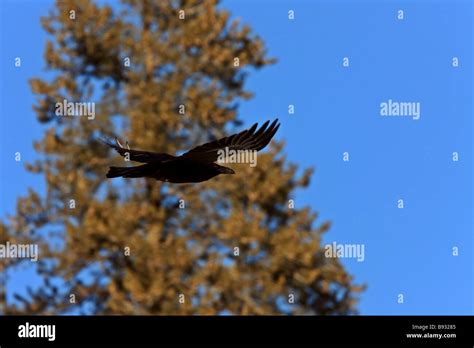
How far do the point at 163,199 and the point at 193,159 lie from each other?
10144 millimetres

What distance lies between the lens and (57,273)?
1895 cm

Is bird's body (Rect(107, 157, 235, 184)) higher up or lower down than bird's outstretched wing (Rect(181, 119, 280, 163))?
lower down

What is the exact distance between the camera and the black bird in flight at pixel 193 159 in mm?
8016

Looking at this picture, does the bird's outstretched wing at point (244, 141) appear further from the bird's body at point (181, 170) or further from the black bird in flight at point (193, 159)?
the bird's body at point (181, 170)

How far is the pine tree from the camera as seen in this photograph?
18062 mm

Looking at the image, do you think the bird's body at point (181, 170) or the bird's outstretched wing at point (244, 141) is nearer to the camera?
the bird's outstretched wing at point (244, 141)
